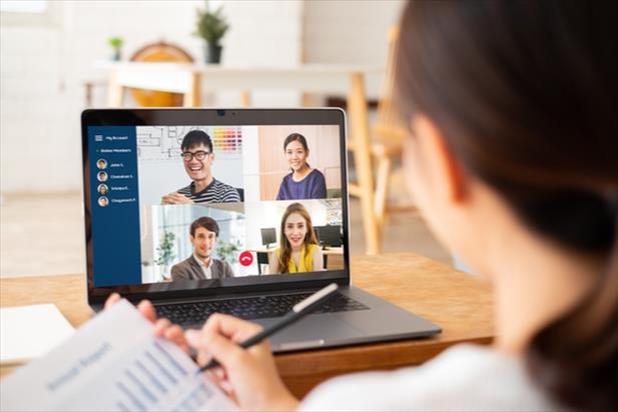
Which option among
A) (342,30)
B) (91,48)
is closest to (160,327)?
(91,48)

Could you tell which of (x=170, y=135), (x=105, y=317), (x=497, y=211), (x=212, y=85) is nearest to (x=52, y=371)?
(x=105, y=317)

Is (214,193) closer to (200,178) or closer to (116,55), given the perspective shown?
(200,178)

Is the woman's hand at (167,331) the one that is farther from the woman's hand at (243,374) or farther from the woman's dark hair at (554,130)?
the woman's dark hair at (554,130)

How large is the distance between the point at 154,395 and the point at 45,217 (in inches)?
145

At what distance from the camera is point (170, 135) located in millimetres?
1058

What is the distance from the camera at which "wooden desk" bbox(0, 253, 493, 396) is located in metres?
0.86

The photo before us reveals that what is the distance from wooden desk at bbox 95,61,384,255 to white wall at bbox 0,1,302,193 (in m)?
1.37

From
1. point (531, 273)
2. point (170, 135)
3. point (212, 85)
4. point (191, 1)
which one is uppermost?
point (191, 1)

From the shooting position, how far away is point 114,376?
0.66 metres

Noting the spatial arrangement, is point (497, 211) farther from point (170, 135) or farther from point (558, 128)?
point (170, 135)

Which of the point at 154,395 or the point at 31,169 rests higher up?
the point at 31,169

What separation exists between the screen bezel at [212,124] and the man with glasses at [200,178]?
0.02 metres

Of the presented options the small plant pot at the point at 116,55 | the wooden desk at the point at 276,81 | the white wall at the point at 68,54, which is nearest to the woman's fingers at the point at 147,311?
the wooden desk at the point at 276,81

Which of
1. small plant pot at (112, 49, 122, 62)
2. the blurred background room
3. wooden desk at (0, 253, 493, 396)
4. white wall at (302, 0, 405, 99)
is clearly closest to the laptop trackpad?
wooden desk at (0, 253, 493, 396)
